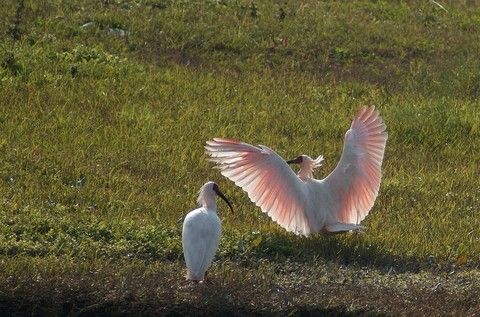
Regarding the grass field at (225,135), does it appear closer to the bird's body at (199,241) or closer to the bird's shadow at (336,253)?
the bird's shadow at (336,253)

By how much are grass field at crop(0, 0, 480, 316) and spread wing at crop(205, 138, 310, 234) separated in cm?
15

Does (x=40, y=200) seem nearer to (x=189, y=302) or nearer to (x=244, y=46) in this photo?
(x=189, y=302)

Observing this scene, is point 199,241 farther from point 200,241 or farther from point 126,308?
point 126,308

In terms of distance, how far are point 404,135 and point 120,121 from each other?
2.74m

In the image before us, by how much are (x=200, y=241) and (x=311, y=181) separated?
76.5 inches

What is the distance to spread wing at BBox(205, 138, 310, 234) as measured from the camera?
9.48 m

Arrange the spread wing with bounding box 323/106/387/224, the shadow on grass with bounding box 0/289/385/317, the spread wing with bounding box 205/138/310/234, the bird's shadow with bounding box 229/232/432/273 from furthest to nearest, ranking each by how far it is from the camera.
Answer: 1. the spread wing with bounding box 323/106/387/224
2. the spread wing with bounding box 205/138/310/234
3. the bird's shadow with bounding box 229/232/432/273
4. the shadow on grass with bounding box 0/289/385/317

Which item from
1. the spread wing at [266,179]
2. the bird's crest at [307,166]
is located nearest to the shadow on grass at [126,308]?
the spread wing at [266,179]

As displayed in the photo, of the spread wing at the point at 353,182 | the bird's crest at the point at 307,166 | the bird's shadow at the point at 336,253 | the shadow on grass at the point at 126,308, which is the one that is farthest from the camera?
the bird's crest at the point at 307,166

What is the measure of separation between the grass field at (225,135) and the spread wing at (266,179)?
0.15 meters

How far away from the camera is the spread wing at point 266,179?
9484 mm

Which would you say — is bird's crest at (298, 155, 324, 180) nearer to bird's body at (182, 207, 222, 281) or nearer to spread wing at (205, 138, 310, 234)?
spread wing at (205, 138, 310, 234)

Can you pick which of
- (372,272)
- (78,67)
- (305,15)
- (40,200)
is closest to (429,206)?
(372,272)

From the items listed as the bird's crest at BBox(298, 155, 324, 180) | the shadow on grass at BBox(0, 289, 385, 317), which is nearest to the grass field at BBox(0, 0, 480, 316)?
the shadow on grass at BBox(0, 289, 385, 317)
